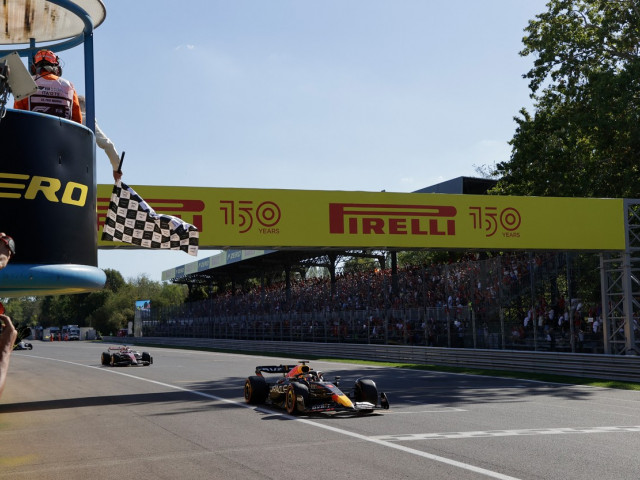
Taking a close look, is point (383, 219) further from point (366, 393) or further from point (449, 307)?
point (366, 393)

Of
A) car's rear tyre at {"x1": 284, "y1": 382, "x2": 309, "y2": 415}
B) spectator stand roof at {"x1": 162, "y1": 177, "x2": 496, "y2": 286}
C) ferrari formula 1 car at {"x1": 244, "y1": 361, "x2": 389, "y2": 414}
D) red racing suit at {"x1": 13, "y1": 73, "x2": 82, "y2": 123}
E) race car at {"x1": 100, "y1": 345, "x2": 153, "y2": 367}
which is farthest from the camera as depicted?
spectator stand roof at {"x1": 162, "y1": 177, "x2": 496, "y2": 286}

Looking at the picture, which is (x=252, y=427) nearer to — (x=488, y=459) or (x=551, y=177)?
(x=488, y=459)

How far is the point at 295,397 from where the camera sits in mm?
11531

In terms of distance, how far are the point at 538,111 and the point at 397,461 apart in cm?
2749

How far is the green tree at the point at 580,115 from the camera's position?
2869cm

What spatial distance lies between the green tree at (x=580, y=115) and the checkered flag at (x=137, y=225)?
25248 mm

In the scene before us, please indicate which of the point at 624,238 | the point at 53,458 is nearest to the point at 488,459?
the point at 53,458

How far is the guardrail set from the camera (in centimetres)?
1769

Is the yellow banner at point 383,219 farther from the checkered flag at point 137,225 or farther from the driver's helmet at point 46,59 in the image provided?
the driver's helmet at point 46,59

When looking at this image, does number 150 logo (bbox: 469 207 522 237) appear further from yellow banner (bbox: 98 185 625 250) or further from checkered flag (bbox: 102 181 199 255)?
checkered flag (bbox: 102 181 199 255)

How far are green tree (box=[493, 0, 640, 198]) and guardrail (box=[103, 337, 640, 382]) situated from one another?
9.41m

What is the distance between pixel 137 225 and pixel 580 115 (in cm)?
2662

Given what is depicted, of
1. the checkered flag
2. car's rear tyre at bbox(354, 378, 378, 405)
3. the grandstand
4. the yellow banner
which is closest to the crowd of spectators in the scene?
the grandstand

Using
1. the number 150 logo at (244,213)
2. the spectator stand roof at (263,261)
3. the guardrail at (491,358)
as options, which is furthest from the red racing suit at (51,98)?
the spectator stand roof at (263,261)
